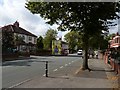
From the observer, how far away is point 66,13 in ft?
79.9

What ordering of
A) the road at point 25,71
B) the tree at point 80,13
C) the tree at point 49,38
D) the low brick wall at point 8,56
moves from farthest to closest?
the tree at point 49,38
the low brick wall at point 8,56
the tree at point 80,13
the road at point 25,71

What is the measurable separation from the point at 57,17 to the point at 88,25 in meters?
2.48

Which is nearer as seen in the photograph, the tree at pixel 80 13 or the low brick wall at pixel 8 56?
the tree at pixel 80 13

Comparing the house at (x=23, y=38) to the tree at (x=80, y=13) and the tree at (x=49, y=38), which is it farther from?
the tree at (x=80, y=13)

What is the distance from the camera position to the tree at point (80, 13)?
76.3ft

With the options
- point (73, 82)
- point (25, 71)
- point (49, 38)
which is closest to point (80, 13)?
point (25, 71)

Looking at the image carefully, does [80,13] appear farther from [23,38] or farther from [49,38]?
[49,38]

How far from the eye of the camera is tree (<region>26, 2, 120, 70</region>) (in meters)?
23.2

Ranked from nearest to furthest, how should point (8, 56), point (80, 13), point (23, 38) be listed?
point (80, 13)
point (8, 56)
point (23, 38)

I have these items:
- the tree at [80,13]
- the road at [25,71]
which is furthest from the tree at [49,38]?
the tree at [80,13]

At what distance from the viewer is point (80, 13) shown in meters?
24.1

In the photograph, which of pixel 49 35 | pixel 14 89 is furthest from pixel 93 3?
pixel 49 35

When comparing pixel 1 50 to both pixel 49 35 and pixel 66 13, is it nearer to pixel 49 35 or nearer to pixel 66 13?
pixel 66 13

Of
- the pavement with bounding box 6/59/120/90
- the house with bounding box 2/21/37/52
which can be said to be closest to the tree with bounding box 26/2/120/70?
the pavement with bounding box 6/59/120/90
